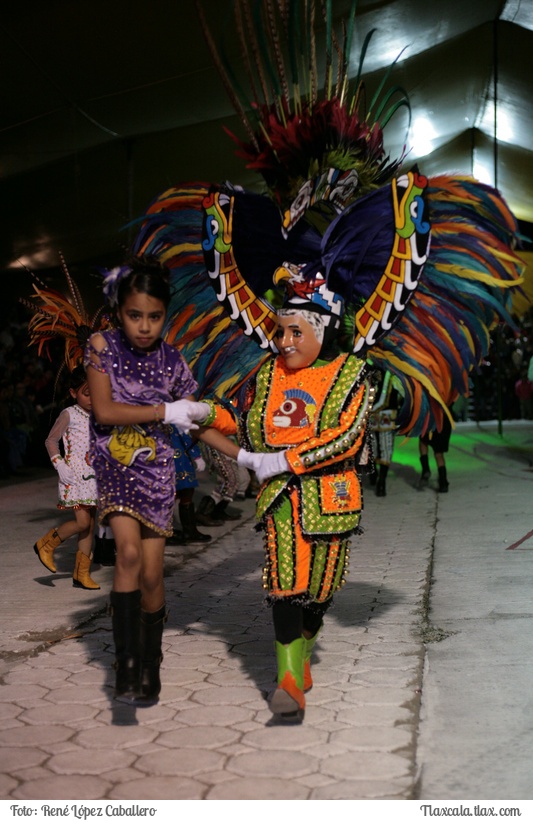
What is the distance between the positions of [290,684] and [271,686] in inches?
20.8

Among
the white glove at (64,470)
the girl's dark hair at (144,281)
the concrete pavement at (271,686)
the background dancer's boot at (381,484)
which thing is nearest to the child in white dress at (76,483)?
the white glove at (64,470)

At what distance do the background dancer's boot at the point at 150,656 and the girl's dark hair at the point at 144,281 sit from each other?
1323mm

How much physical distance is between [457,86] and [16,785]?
15.1 m

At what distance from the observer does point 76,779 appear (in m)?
3.45

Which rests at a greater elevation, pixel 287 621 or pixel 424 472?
pixel 287 621

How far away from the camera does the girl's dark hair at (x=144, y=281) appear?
427cm

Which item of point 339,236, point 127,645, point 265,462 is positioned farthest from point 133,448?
point 339,236

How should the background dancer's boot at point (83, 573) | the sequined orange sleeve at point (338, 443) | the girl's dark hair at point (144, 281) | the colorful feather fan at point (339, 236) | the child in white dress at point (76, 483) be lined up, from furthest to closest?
the child in white dress at point (76, 483), the background dancer's boot at point (83, 573), the colorful feather fan at point (339, 236), the girl's dark hair at point (144, 281), the sequined orange sleeve at point (338, 443)

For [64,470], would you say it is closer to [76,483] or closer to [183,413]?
[76,483]

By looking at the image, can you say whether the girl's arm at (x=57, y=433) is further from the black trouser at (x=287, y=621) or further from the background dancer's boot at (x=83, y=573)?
the black trouser at (x=287, y=621)

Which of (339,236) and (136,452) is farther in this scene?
(339,236)

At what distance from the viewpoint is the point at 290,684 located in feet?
13.4

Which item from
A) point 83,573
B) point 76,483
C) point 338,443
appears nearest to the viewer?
point 338,443

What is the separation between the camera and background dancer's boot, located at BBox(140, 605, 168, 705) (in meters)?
4.30
